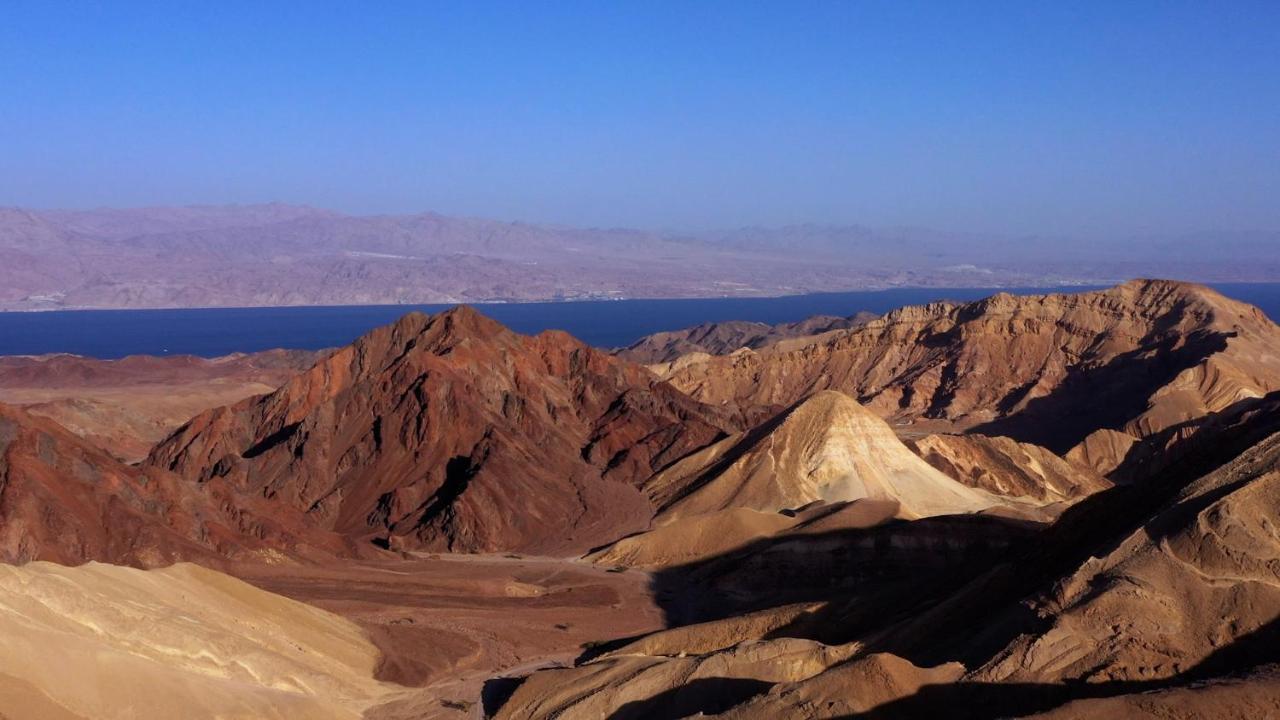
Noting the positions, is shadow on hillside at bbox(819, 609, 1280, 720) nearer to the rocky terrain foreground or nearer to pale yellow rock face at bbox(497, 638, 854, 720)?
the rocky terrain foreground

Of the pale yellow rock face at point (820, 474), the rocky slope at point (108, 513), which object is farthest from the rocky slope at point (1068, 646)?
the pale yellow rock face at point (820, 474)

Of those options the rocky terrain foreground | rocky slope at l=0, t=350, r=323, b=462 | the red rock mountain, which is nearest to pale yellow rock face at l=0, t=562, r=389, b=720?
the rocky terrain foreground

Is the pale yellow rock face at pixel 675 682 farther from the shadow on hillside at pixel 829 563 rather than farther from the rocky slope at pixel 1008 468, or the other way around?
the rocky slope at pixel 1008 468

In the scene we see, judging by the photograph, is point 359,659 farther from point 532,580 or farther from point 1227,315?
point 1227,315

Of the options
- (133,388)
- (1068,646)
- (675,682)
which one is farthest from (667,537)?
(133,388)

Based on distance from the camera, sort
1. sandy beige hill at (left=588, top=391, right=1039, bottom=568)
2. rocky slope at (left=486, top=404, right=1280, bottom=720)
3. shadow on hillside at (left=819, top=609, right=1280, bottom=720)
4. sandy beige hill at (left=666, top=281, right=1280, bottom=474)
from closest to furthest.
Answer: shadow on hillside at (left=819, top=609, right=1280, bottom=720)
rocky slope at (left=486, top=404, right=1280, bottom=720)
sandy beige hill at (left=588, top=391, right=1039, bottom=568)
sandy beige hill at (left=666, top=281, right=1280, bottom=474)

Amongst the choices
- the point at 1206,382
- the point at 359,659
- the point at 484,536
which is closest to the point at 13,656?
the point at 359,659
